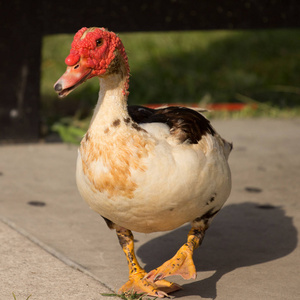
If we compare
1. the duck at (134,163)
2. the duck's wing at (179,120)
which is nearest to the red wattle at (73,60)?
the duck at (134,163)

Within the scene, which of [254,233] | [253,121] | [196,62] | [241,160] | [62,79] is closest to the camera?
[62,79]

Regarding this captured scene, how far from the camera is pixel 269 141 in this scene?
243 inches

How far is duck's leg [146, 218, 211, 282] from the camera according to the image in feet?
10.1

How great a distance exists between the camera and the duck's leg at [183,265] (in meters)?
3.07

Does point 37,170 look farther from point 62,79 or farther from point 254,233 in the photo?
point 62,79

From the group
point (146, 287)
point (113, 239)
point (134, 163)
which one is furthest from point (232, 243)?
point (134, 163)

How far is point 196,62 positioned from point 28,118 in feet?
13.9

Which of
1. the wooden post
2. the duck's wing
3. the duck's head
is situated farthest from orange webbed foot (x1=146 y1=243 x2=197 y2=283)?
the wooden post

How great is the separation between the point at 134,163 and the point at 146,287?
0.63 m

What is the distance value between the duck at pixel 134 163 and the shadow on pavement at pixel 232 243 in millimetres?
403

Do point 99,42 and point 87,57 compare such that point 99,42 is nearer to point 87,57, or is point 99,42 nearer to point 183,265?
point 87,57

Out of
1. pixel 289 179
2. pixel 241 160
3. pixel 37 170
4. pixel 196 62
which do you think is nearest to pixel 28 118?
pixel 37 170

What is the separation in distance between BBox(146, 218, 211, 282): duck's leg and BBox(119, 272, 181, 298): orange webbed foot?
0.03m

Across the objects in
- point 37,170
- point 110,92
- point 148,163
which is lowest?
point 37,170
